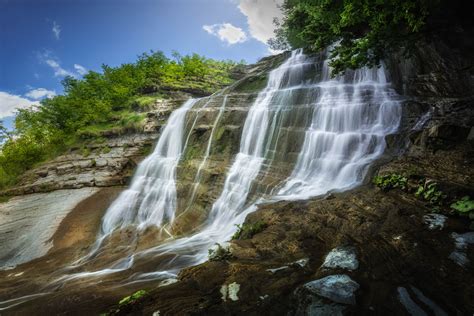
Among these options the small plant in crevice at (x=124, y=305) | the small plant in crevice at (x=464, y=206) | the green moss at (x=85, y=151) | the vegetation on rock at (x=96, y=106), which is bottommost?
the small plant in crevice at (x=124, y=305)

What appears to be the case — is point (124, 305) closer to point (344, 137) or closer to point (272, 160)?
point (272, 160)

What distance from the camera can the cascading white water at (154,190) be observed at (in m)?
11.1

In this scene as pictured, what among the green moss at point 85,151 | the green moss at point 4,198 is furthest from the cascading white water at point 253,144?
the green moss at point 4,198

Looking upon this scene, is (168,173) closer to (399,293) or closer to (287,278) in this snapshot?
(287,278)

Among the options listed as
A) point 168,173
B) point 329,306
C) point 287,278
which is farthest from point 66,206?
point 329,306

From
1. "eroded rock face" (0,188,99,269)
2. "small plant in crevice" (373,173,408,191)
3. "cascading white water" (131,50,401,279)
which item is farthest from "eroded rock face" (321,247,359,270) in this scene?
"eroded rock face" (0,188,99,269)

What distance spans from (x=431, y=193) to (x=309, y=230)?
277 cm

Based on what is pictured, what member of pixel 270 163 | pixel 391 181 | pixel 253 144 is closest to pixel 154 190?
pixel 253 144

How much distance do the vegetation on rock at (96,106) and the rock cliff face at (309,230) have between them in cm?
592

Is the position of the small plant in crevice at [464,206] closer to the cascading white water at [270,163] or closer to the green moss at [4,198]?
the cascading white water at [270,163]

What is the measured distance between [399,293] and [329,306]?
963 mm

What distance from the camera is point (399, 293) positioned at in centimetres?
314

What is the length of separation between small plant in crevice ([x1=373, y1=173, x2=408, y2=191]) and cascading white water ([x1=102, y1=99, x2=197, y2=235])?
7956 mm

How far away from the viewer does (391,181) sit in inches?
248
